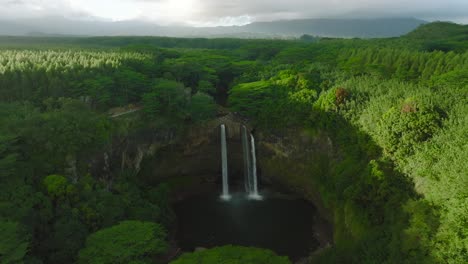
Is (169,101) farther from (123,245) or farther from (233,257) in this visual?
(233,257)

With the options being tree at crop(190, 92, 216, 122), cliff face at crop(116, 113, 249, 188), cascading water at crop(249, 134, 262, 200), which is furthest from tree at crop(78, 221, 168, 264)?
cascading water at crop(249, 134, 262, 200)

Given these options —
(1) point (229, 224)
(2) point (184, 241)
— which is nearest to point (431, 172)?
(1) point (229, 224)

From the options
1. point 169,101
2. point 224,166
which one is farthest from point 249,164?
point 169,101

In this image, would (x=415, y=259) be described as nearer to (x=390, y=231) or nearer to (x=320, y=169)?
(x=390, y=231)

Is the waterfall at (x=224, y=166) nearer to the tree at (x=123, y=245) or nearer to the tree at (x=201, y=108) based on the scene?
the tree at (x=201, y=108)

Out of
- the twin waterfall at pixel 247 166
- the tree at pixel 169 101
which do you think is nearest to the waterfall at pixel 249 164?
the twin waterfall at pixel 247 166

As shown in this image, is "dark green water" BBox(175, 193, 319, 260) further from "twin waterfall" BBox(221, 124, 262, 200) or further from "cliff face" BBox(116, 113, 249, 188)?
"cliff face" BBox(116, 113, 249, 188)
